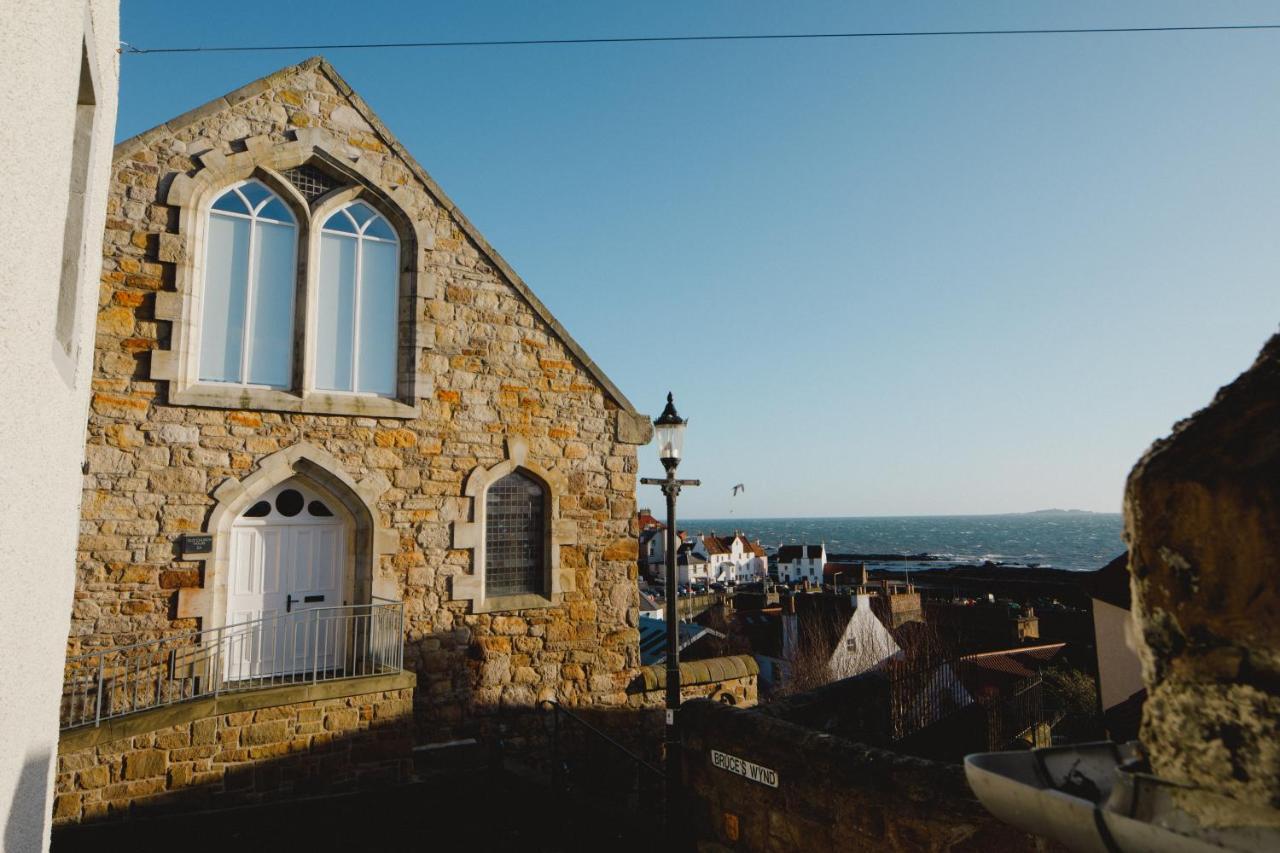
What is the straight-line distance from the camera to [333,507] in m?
10.1

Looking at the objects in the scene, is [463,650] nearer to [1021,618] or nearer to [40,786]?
[40,786]

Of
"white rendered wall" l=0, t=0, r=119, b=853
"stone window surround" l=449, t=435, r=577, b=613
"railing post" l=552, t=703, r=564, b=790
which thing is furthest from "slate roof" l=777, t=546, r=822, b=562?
"white rendered wall" l=0, t=0, r=119, b=853

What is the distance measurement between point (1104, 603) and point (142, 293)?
13.8 m

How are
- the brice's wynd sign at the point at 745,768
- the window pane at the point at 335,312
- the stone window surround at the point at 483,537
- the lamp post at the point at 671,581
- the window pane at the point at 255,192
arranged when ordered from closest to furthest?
the brice's wynd sign at the point at 745,768
the lamp post at the point at 671,581
the window pane at the point at 255,192
the window pane at the point at 335,312
the stone window surround at the point at 483,537

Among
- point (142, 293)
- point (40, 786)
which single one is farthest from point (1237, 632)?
point (142, 293)

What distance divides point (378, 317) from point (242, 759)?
231 inches

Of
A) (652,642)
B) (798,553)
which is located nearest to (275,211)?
(652,642)

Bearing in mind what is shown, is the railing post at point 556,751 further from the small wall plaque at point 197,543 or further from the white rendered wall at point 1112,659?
the white rendered wall at point 1112,659

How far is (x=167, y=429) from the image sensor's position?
353 inches

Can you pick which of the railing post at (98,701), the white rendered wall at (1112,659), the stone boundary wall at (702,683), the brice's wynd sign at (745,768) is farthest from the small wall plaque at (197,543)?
the white rendered wall at (1112,659)

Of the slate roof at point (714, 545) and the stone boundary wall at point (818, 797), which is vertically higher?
the stone boundary wall at point (818, 797)

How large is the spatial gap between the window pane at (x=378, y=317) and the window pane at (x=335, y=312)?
0.16m

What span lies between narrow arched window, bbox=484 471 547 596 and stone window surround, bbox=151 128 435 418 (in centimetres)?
186

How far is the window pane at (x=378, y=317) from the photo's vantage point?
10484mm
